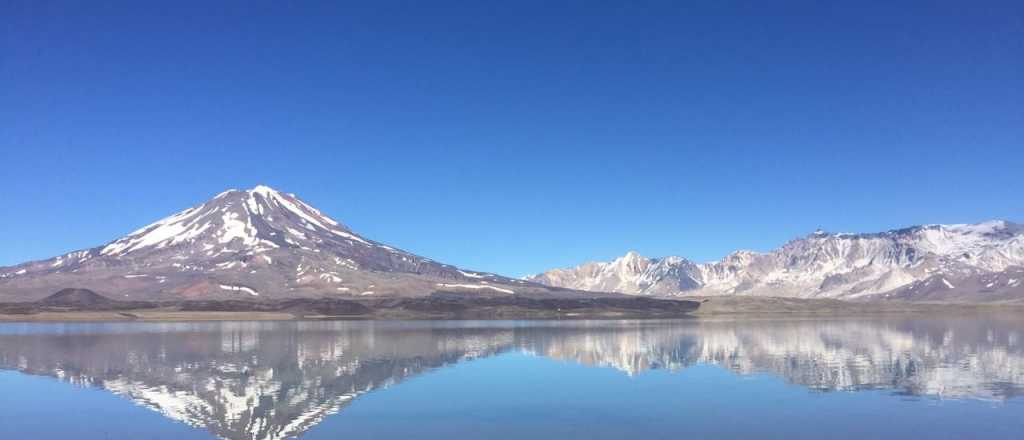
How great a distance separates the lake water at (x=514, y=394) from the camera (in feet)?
111

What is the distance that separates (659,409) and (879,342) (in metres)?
61.5

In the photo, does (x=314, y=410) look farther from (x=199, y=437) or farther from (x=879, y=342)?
(x=879, y=342)

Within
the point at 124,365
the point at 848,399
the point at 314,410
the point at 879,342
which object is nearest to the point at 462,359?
the point at 124,365

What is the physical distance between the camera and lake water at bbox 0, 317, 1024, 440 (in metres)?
33.9

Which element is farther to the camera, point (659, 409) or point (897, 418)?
point (659, 409)

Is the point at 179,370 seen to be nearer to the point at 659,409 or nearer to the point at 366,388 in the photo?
the point at 366,388

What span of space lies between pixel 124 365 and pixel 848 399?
52253 millimetres

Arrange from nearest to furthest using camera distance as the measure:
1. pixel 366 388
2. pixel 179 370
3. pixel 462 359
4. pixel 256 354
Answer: pixel 366 388
pixel 179 370
pixel 462 359
pixel 256 354

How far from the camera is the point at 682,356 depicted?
72312 millimetres

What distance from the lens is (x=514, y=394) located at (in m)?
45.8

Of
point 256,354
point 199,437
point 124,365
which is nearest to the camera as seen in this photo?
point 199,437

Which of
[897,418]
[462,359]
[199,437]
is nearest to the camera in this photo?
[199,437]

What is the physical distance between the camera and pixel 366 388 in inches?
1874

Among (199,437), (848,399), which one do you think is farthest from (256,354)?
(848,399)
